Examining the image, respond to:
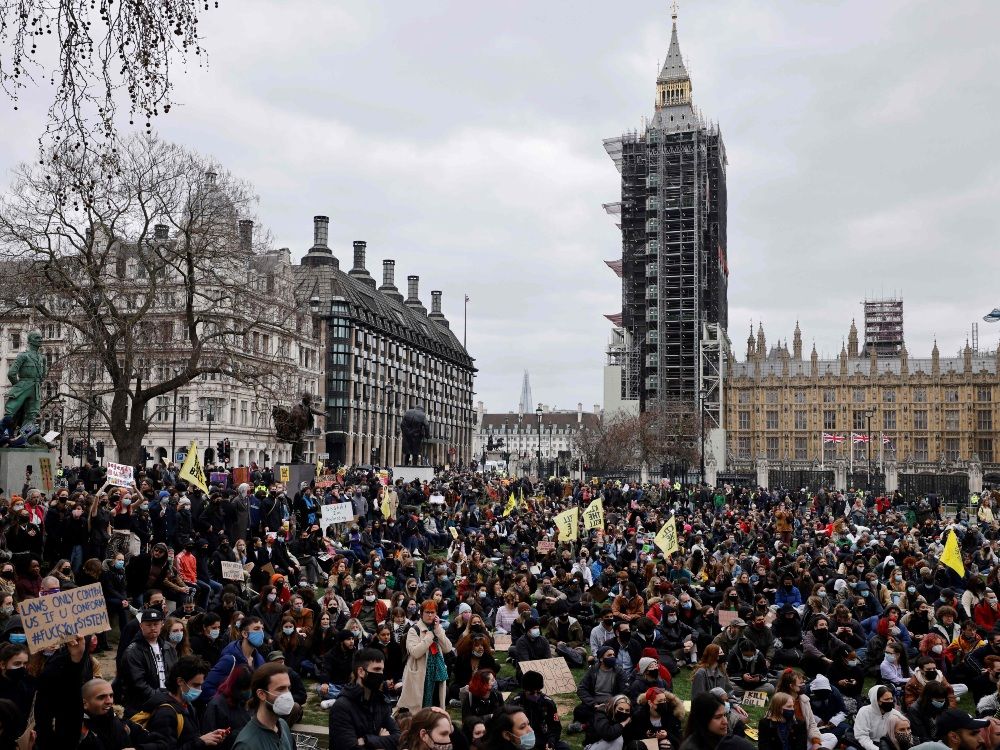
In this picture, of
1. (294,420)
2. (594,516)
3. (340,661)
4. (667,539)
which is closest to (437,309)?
(294,420)

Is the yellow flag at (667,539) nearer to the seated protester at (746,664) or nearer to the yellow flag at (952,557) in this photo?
the yellow flag at (952,557)

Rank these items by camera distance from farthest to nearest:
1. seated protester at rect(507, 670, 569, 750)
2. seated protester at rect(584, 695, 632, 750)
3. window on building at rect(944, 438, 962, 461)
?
1. window on building at rect(944, 438, 962, 461)
2. seated protester at rect(507, 670, 569, 750)
3. seated protester at rect(584, 695, 632, 750)

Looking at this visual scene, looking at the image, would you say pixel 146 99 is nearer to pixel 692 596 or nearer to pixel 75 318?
Result: pixel 692 596

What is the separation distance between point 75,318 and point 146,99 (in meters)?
29.9

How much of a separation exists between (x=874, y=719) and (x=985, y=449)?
9905 cm

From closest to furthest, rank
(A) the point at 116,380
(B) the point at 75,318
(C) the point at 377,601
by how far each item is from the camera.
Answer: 1. (C) the point at 377,601
2. (A) the point at 116,380
3. (B) the point at 75,318

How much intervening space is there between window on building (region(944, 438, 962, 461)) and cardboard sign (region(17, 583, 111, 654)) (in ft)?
335

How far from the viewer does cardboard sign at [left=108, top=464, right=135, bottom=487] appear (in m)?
17.8

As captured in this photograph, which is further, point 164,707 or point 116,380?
point 116,380

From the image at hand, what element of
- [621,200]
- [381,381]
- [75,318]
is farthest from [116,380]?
[621,200]

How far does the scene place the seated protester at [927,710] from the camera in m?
9.06

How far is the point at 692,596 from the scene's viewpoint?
54.1 ft

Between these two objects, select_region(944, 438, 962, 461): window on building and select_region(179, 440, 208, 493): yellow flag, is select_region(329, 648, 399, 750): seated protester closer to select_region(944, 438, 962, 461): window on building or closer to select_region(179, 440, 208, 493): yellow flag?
select_region(179, 440, 208, 493): yellow flag

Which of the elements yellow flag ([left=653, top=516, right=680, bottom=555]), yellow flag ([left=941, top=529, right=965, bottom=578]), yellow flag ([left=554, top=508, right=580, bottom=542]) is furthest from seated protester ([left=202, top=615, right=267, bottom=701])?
yellow flag ([left=554, top=508, right=580, bottom=542])
